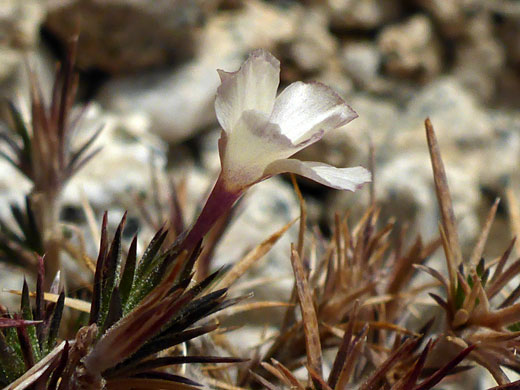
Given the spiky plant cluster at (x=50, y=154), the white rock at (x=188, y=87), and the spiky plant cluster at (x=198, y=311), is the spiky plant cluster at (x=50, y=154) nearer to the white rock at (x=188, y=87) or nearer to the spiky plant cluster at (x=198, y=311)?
the spiky plant cluster at (x=198, y=311)

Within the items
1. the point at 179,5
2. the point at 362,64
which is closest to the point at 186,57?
the point at 179,5

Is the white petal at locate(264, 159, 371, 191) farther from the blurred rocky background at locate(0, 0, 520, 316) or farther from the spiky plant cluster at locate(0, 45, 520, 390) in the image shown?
the blurred rocky background at locate(0, 0, 520, 316)

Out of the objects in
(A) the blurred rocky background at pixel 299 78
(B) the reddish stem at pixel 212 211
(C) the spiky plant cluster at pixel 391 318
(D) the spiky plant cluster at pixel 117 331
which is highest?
(B) the reddish stem at pixel 212 211

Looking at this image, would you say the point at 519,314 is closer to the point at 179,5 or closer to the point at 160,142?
the point at 160,142

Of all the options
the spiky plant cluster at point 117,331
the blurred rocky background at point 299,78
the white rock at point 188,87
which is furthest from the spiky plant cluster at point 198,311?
the white rock at point 188,87

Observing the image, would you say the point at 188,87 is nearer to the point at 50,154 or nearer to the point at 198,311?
the point at 50,154

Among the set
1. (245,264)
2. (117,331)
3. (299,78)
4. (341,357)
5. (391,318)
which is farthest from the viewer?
(299,78)

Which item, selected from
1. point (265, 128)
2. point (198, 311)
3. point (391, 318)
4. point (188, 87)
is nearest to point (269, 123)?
point (265, 128)

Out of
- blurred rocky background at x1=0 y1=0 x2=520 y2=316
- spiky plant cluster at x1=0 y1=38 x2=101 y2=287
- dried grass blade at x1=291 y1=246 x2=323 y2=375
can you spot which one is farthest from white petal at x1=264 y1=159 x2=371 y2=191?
blurred rocky background at x1=0 y1=0 x2=520 y2=316
